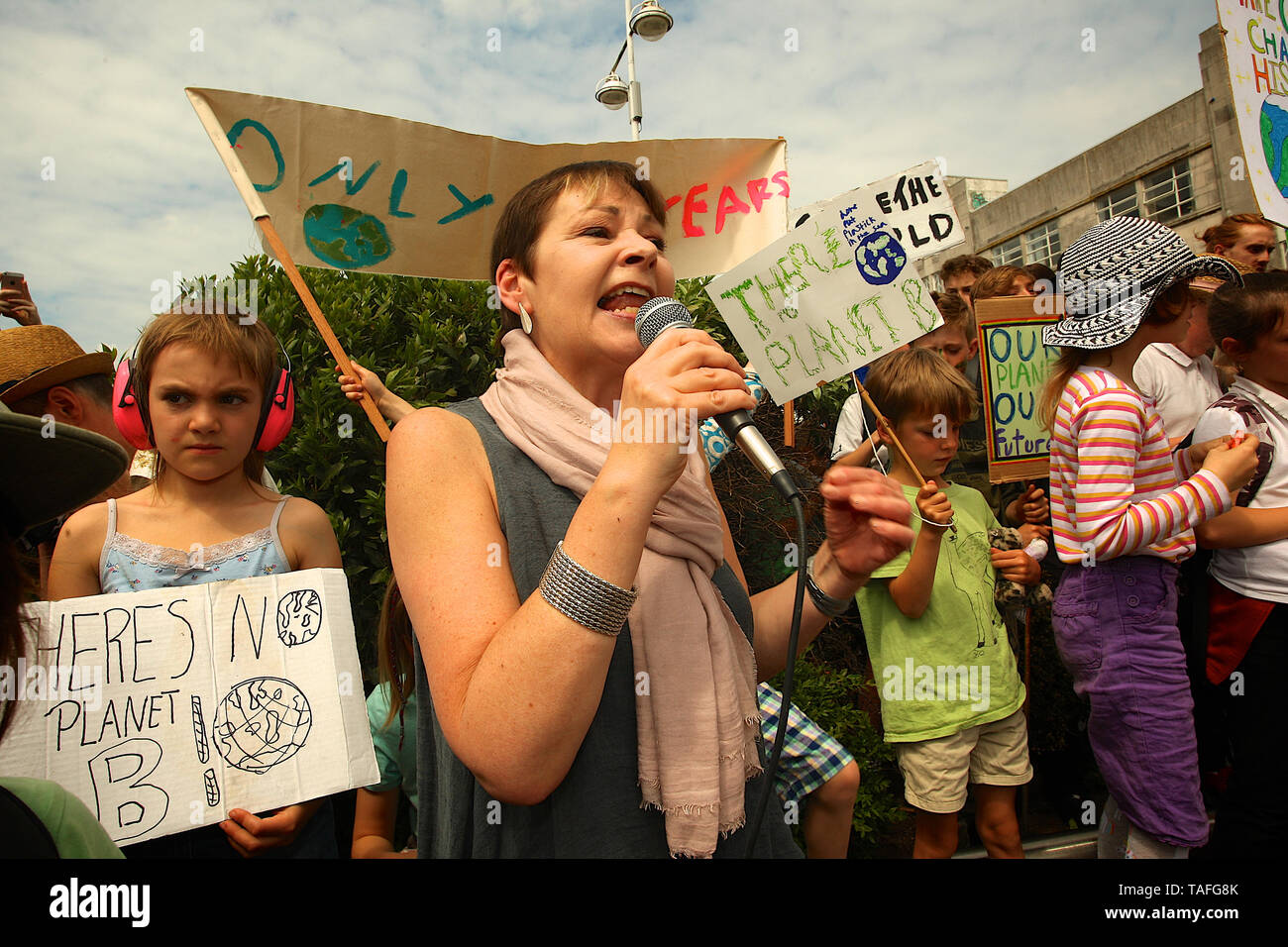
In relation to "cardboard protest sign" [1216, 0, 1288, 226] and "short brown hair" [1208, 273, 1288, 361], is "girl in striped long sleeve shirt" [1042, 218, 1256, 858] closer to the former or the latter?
"short brown hair" [1208, 273, 1288, 361]

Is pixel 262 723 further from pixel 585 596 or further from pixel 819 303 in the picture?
pixel 819 303

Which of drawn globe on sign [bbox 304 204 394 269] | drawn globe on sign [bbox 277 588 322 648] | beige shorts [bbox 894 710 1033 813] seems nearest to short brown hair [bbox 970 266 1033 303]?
beige shorts [bbox 894 710 1033 813]

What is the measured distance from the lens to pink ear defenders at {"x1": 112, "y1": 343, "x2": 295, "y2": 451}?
1.95m

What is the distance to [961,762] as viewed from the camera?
280 cm

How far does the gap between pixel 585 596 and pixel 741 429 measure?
0.39m

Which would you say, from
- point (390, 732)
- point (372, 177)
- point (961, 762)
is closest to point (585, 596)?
point (390, 732)

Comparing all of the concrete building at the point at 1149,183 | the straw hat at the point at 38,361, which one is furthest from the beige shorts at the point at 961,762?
the concrete building at the point at 1149,183

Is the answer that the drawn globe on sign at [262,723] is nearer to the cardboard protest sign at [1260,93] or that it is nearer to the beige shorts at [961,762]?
the beige shorts at [961,762]

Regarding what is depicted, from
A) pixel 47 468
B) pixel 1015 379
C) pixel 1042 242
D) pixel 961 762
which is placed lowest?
pixel 961 762

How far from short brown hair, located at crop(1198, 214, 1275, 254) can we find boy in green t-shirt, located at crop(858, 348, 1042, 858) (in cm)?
270
